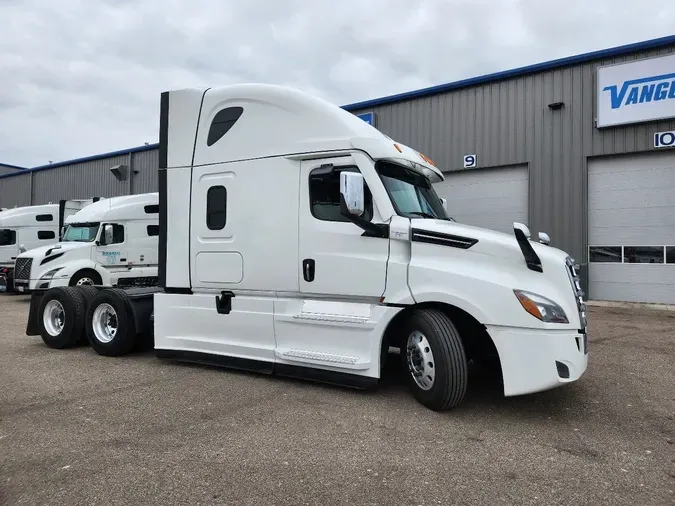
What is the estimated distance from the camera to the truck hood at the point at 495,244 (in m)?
4.18

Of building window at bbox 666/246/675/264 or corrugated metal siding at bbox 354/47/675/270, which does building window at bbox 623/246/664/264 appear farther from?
corrugated metal siding at bbox 354/47/675/270

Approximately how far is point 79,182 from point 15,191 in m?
8.47

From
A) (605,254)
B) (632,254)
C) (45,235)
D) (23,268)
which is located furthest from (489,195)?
(45,235)

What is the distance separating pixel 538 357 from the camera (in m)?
4.02

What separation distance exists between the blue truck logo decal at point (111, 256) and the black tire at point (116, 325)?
710 cm

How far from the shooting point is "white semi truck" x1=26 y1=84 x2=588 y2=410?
415 cm

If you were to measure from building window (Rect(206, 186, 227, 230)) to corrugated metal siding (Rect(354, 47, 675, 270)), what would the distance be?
1113 centimetres

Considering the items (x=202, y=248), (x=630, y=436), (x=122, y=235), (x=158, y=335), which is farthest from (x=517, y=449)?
(x=122, y=235)

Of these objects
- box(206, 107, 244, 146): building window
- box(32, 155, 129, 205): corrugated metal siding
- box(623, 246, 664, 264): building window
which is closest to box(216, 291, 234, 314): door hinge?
box(206, 107, 244, 146): building window

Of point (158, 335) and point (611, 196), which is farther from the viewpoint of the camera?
point (611, 196)

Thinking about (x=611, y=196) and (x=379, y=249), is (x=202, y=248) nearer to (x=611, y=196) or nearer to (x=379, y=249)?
(x=379, y=249)

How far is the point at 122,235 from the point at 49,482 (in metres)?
11.6

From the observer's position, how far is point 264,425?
4.12 metres

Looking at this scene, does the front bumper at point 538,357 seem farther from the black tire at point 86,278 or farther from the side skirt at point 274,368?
the black tire at point 86,278
